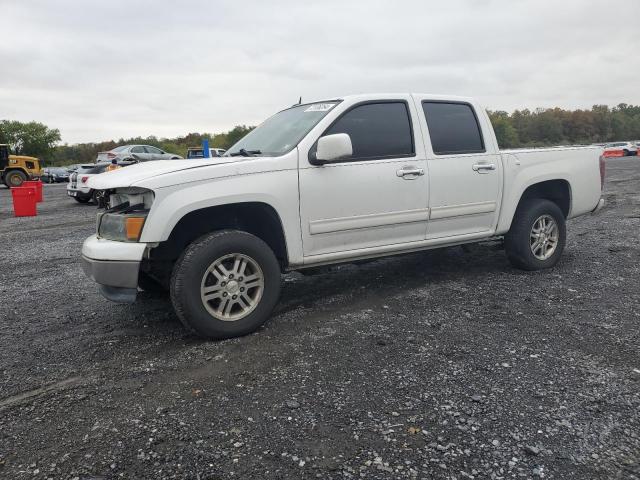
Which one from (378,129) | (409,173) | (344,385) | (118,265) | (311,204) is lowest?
(344,385)

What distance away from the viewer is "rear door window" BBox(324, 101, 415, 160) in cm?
→ 441

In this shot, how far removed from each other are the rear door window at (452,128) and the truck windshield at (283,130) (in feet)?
3.55

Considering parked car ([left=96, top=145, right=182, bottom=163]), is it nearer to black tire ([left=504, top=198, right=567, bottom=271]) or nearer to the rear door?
the rear door

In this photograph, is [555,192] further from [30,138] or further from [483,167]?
[30,138]

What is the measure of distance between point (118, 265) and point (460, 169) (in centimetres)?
326

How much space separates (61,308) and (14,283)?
1.60 m

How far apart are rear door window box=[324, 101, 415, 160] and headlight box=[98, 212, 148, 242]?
1.71 meters

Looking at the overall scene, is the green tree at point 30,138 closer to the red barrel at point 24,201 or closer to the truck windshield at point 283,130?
the red barrel at point 24,201

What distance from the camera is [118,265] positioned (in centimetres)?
355

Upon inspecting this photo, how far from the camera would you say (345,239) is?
4.33m

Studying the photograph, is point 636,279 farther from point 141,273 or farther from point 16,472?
point 16,472

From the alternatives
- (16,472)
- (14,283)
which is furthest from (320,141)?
(14,283)

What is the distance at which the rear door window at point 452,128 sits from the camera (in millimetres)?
4918

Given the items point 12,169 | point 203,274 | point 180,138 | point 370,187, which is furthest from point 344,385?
point 180,138
